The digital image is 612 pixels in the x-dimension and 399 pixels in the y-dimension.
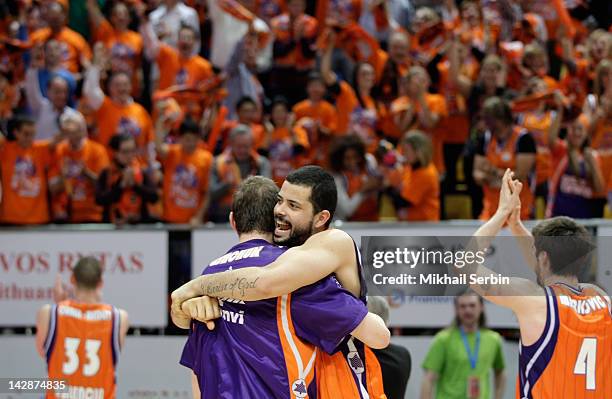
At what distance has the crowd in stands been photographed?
9.99 metres

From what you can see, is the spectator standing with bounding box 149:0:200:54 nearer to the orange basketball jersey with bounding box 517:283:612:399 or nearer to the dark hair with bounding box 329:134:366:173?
the dark hair with bounding box 329:134:366:173

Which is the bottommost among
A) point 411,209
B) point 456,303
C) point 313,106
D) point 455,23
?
point 456,303

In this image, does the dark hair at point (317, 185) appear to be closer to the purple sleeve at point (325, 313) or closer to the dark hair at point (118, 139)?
the purple sleeve at point (325, 313)

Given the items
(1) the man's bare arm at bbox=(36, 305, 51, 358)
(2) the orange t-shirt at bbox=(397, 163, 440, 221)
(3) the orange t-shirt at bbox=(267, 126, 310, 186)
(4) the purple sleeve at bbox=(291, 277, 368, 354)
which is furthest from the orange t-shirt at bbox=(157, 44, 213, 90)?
(4) the purple sleeve at bbox=(291, 277, 368, 354)

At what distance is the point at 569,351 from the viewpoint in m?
4.82

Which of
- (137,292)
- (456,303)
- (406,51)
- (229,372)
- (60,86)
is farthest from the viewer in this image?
(406,51)

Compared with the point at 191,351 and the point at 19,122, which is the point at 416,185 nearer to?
the point at 19,122

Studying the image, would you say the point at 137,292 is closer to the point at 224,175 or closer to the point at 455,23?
the point at 224,175

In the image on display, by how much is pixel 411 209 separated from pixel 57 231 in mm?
3325

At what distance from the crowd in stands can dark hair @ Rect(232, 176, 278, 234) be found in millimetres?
5296

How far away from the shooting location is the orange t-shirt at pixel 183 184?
33.9 feet

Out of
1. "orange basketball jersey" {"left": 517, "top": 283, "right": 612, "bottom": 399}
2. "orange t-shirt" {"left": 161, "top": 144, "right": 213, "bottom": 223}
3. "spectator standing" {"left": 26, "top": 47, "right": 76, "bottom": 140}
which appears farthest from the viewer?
"spectator standing" {"left": 26, "top": 47, "right": 76, "bottom": 140}

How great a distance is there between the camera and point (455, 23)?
1263 cm

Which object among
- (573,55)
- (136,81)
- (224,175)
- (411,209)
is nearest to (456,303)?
→ (411,209)
